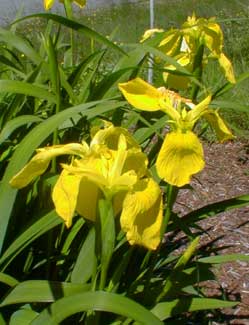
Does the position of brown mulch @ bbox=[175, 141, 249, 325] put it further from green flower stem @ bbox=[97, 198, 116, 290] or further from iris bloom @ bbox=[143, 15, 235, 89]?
green flower stem @ bbox=[97, 198, 116, 290]

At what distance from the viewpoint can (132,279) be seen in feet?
5.89

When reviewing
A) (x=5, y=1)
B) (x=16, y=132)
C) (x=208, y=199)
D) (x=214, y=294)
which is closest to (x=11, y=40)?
(x=16, y=132)

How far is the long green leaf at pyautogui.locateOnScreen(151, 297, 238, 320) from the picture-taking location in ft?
4.91

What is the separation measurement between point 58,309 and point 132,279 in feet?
1.89

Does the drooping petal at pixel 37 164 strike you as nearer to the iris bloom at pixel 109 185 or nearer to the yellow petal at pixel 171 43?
the iris bloom at pixel 109 185

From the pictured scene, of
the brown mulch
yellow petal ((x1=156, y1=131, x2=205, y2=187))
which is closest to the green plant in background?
yellow petal ((x1=156, y1=131, x2=205, y2=187))

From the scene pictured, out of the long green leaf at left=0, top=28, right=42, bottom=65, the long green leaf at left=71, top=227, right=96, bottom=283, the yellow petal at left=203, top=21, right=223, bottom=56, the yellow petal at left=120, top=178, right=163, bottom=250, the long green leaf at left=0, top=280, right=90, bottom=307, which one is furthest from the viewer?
the long green leaf at left=0, top=28, right=42, bottom=65

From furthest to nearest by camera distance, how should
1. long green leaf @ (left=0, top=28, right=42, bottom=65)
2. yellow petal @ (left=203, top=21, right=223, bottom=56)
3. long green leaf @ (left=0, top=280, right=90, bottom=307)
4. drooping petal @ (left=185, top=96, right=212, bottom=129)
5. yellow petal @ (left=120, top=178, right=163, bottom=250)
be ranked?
long green leaf @ (left=0, top=28, right=42, bottom=65) → yellow petal @ (left=203, top=21, right=223, bottom=56) → long green leaf @ (left=0, top=280, right=90, bottom=307) → drooping petal @ (left=185, top=96, right=212, bottom=129) → yellow petal @ (left=120, top=178, right=163, bottom=250)

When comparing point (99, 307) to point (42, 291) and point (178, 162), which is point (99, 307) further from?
point (178, 162)

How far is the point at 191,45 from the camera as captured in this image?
162 cm

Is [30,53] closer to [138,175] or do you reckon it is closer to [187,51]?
[187,51]

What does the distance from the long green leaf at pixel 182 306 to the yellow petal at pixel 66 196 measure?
51 cm

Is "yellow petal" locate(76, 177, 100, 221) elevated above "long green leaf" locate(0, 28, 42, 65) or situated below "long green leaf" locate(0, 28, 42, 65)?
below

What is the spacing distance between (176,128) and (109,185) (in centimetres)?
16
